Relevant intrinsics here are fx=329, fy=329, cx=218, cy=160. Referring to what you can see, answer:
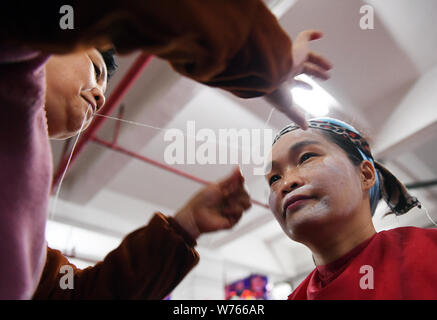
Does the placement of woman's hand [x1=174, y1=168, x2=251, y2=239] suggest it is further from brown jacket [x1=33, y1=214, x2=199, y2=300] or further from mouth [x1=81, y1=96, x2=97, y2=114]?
mouth [x1=81, y1=96, x2=97, y2=114]

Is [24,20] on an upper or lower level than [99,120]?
lower

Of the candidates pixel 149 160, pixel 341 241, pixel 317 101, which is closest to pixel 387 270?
pixel 341 241

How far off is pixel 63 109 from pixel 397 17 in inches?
75.1

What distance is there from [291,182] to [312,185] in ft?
0.17

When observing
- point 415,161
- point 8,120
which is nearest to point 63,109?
point 8,120

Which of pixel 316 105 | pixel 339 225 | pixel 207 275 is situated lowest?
pixel 207 275

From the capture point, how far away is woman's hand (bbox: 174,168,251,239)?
63 cm

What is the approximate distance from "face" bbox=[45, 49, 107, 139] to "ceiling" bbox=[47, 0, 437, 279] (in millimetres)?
142

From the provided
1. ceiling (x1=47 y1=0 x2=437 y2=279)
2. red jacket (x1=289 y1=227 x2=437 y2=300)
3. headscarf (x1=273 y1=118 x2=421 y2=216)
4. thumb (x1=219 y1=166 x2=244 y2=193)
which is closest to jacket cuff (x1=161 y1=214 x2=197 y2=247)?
thumb (x1=219 y1=166 x2=244 y2=193)

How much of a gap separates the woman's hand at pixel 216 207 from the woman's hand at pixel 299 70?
163 mm

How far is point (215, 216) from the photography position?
0.64 meters

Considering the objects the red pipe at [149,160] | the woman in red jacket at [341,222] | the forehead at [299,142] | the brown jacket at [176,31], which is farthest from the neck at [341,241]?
the red pipe at [149,160]

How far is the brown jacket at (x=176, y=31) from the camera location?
1.16 ft

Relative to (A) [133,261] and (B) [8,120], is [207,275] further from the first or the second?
(B) [8,120]
